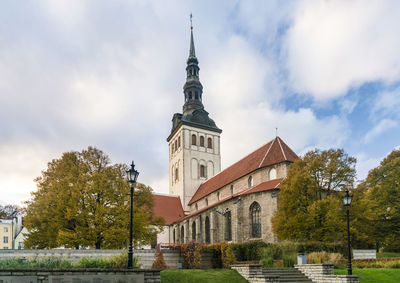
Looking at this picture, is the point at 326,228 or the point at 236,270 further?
the point at 326,228

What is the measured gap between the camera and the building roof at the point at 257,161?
32.9 metres

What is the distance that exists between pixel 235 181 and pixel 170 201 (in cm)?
1843

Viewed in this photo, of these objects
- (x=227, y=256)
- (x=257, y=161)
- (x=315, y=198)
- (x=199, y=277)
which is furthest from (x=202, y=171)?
(x=199, y=277)

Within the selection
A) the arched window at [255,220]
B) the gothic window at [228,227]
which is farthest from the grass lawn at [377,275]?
the gothic window at [228,227]

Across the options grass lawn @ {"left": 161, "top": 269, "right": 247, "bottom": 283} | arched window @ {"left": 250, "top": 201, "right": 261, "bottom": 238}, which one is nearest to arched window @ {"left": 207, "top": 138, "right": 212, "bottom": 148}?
arched window @ {"left": 250, "top": 201, "right": 261, "bottom": 238}

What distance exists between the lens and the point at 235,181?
126 feet

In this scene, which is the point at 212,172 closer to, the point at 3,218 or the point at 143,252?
the point at 143,252

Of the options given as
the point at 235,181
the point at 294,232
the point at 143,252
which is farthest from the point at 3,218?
the point at 294,232

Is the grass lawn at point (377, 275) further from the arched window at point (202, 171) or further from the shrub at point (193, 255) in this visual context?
the arched window at point (202, 171)

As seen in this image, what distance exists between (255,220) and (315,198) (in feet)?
25.1

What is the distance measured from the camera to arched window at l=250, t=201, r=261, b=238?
2997 centimetres

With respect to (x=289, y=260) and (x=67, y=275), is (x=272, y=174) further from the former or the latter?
(x=67, y=275)

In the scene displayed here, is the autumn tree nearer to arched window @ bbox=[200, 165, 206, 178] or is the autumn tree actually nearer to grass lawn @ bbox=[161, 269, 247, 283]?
grass lawn @ bbox=[161, 269, 247, 283]

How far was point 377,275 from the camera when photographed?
16.4m
